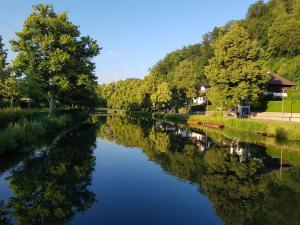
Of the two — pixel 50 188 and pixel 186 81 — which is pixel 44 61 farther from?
pixel 186 81

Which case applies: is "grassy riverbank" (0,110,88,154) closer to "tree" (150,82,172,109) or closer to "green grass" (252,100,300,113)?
"green grass" (252,100,300,113)

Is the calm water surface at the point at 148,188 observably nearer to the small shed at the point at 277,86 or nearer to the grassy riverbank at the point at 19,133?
the grassy riverbank at the point at 19,133

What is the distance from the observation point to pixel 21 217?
10734 millimetres

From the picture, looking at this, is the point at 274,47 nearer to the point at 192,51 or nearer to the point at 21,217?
the point at 192,51

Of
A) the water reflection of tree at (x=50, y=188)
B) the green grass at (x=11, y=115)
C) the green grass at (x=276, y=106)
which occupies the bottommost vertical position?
the water reflection of tree at (x=50, y=188)

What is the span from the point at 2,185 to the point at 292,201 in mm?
12870

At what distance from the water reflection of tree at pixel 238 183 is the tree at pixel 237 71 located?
94.9 feet

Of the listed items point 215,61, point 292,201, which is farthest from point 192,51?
point 292,201

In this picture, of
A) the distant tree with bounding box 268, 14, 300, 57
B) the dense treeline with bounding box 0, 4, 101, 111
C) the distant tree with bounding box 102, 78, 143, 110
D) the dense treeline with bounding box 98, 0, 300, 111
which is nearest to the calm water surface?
the dense treeline with bounding box 0, 4, 101, 111

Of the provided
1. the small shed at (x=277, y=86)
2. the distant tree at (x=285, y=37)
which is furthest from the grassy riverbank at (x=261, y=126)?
the distant tree at (x=285, y=37)

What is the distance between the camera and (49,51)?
46188mm

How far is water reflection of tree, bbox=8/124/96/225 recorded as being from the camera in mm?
11188

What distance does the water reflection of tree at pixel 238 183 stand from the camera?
39.0 ft

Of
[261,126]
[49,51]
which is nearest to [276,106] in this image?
[261,126]
